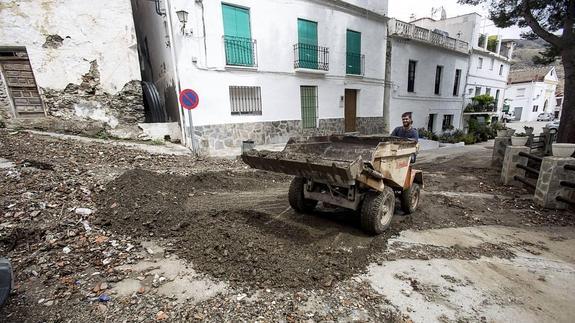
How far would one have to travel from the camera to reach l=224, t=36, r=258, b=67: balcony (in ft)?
32.9

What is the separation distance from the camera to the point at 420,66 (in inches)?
701

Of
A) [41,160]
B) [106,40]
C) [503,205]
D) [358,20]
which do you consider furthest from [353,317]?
[358,20]

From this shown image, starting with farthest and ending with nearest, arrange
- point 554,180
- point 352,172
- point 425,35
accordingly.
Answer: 1. point 425,35
2. point 554,180
3. point 352,172

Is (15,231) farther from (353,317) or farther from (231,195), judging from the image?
(353,317)

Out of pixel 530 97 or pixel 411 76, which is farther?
pixel 530 97

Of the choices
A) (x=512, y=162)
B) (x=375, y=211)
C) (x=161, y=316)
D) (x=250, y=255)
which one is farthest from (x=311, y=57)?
(x=161, y=316)

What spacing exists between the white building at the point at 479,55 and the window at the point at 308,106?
17.5 m

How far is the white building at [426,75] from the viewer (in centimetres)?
1641

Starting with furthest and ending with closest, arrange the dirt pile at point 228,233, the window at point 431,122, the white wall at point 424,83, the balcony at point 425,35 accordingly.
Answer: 1. the window at point 431,122
2. the white wall at point 424,83
3. the balcony at point 425,35
4. the dirt pile at point 228,233

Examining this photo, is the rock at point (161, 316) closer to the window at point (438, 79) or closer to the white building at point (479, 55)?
the window at point (438, 79)

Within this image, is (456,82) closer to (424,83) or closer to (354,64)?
(424,83)

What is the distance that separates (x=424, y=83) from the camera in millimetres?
18562

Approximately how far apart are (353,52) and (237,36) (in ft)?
22.7

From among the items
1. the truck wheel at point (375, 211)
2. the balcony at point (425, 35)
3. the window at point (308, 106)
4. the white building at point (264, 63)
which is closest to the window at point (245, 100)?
the white building at point (264, 63)
